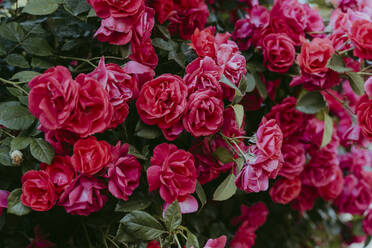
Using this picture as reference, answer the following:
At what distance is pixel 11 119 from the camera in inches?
22.8

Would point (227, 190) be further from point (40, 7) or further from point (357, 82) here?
point (40, 7)

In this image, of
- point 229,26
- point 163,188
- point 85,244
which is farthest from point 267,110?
point 85,244

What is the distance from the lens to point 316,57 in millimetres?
709

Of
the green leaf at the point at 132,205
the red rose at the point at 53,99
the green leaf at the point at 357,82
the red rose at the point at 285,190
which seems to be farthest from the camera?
the red rose at the point at 285,190

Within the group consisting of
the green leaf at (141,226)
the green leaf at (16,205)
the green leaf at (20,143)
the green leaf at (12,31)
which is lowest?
the green leaf at (141,226)

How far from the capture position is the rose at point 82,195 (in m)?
0.57

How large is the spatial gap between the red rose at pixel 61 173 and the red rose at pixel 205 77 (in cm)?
22

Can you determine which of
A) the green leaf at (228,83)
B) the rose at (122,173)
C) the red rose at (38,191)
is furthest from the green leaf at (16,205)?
the green leaf at (228,83)

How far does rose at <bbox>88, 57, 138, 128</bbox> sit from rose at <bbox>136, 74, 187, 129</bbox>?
0.08 ft

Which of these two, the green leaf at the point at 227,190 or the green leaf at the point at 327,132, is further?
the green leaf at the point at 327,132

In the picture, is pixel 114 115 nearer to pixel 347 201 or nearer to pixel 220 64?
pixel 220 64

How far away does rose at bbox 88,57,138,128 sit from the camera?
56cm

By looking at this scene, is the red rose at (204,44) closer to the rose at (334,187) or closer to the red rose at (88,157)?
the red rose at (88,157)

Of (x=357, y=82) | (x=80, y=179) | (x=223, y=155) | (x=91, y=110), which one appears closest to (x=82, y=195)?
(x=80, y=179)
